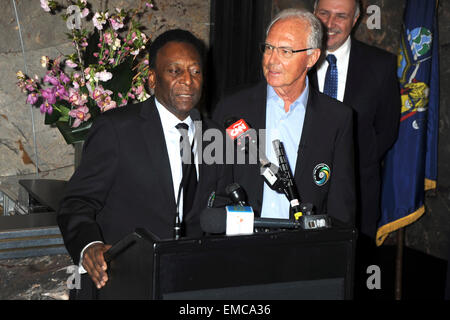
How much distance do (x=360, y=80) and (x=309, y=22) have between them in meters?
1.01

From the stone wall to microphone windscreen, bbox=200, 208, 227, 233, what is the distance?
289cm

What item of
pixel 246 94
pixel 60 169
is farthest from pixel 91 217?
pixel 60 169

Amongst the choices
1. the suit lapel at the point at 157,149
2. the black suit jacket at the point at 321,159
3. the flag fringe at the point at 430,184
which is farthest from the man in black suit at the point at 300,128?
the flag fringe at the point at 430,184

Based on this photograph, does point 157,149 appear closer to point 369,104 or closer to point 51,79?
point 51,79

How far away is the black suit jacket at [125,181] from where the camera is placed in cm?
168

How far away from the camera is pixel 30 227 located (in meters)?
2.08

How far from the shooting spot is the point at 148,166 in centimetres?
174

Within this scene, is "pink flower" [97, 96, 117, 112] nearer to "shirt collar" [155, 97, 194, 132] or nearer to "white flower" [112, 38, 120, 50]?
"white flower" [112, 38, 120, 50]

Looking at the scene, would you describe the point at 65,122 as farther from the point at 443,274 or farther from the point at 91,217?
the point at 443,274

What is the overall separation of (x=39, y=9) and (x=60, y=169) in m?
1.13

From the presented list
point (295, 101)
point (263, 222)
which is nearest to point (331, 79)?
point (295, 101)

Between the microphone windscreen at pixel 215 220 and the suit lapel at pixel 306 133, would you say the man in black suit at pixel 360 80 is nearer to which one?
the suit lapel at pixel 306 133

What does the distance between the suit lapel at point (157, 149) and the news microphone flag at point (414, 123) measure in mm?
2497

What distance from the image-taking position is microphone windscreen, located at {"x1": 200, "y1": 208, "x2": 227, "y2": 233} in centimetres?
127
